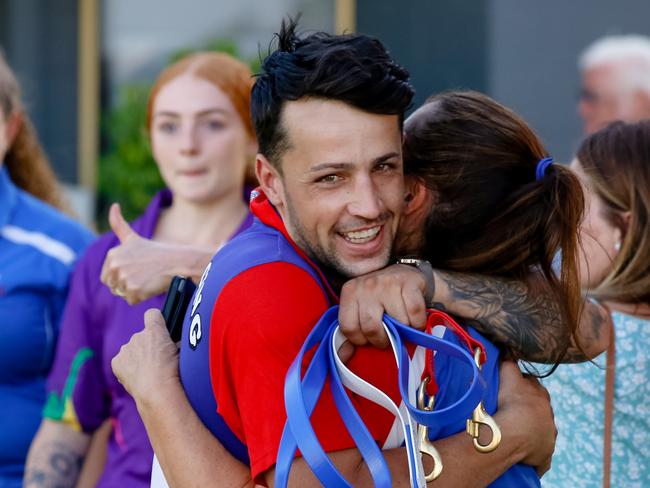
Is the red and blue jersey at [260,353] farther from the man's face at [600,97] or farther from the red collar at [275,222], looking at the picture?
the man's face at [600,97]

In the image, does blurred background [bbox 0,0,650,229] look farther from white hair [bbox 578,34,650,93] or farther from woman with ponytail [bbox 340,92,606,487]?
woman with ponytail [bbox 340,92,606,487]

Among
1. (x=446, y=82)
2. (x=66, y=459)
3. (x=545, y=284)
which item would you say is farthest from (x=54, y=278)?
(x=446, y=82)

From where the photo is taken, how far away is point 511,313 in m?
2.30

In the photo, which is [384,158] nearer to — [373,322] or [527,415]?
[373,322]

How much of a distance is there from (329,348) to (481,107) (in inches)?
29.2

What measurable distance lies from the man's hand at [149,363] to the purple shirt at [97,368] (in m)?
0.77

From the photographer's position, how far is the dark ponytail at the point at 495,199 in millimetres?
2357

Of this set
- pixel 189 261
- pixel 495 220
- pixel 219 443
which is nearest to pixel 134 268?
pixel 189 261

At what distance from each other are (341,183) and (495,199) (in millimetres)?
370

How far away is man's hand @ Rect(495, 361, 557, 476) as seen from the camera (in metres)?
2.22

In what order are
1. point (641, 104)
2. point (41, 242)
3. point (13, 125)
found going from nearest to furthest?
1. point (41, 242)
2. point (13, 125)
3. point (641, 104)

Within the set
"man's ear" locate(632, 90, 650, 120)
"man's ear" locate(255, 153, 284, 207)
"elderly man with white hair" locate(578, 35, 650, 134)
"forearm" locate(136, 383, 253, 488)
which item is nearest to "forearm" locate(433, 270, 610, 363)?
"man's ear" locate(255, 153, 284, 207)

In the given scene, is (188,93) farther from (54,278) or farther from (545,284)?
(545,284)

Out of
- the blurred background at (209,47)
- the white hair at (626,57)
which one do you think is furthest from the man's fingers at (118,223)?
the blurred background at (209,47)
